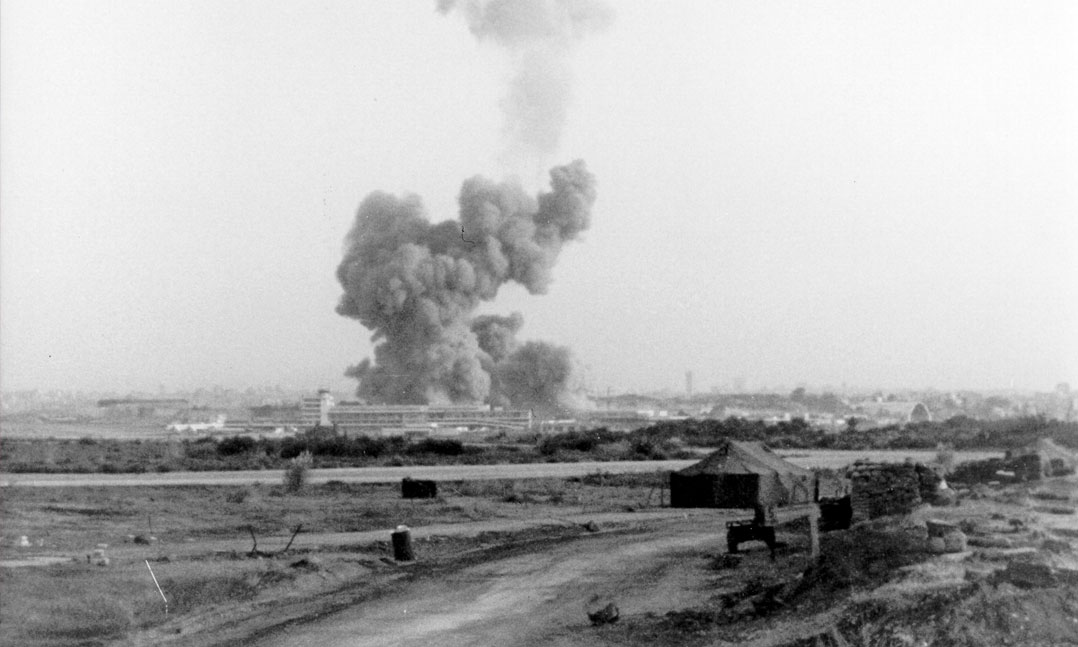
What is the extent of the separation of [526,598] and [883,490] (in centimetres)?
2009

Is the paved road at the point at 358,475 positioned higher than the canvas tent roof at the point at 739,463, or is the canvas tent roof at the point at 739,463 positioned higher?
the canvas tent roof at the point at 739,463

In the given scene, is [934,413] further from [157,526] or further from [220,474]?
[157,526]

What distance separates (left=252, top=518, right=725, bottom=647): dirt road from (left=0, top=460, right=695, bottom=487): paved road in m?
18.5

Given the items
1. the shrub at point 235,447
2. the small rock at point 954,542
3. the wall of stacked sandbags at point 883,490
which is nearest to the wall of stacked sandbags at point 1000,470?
the wall of stacked sandbags at point 883,490

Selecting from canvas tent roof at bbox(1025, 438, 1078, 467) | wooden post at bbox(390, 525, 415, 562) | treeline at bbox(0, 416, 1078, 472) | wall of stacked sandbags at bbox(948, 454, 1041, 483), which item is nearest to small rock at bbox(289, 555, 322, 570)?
wooden post at bbox(390, 525, 415, 562)

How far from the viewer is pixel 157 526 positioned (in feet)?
93.0

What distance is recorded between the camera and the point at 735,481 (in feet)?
62.5

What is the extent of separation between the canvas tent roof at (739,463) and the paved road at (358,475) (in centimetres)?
2414

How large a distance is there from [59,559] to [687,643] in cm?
1318

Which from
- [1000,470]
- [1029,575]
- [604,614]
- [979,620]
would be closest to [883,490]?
[1000,470]

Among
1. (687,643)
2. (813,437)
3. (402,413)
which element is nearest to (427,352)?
(402,413)

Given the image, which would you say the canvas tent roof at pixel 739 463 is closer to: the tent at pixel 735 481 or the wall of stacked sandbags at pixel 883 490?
the tent at pixel 735 481

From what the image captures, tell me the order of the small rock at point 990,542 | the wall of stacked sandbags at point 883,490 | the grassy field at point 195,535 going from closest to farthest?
the grassy field at point 195,535 < the small rock at point 990,542 < the wall of stacked sandbags at point 883,490

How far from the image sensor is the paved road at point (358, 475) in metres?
40.4
